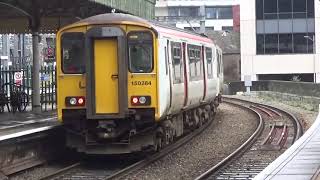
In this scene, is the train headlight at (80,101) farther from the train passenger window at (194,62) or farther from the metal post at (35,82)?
the metal post at (35,82)

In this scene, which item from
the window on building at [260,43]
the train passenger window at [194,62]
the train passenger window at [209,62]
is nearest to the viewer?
the train passenger window at [194,62]

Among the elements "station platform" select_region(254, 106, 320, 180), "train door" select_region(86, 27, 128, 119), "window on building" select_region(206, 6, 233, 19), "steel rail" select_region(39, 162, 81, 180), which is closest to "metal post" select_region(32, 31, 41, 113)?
"steel rail" select_region(39, 162, 81, 180)

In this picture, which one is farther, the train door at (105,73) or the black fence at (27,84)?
the black fence at (27,84)

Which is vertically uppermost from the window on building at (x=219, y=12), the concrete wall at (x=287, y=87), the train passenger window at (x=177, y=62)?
the window on building at (x=219, y=12)

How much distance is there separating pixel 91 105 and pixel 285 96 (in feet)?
94.9

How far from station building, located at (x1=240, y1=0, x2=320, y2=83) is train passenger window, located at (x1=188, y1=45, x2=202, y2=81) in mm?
47431

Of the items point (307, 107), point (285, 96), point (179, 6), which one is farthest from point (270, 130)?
point (179, 6)

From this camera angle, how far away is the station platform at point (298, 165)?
32.1 ft

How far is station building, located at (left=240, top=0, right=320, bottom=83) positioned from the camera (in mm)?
65625

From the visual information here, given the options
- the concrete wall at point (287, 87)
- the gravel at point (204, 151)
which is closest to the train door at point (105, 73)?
the gravel at point (204, 151)

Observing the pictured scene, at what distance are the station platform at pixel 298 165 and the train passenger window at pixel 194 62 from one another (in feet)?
12.9

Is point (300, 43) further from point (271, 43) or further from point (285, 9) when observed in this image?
point (285, 9)

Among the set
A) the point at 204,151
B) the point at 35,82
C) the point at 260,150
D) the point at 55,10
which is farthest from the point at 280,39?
the point at 204,151

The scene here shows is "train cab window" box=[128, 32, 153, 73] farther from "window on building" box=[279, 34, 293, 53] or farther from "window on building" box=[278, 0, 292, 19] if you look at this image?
"window on building" box=[278, 0, 292, 19]
